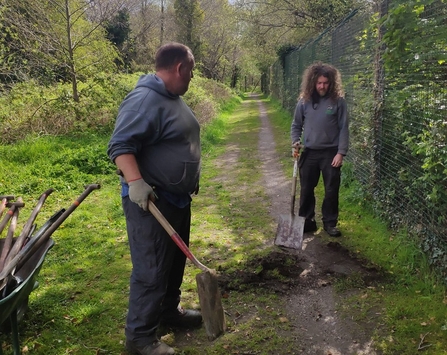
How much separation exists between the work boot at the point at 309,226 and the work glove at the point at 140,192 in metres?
2.93

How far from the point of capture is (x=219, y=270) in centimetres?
414

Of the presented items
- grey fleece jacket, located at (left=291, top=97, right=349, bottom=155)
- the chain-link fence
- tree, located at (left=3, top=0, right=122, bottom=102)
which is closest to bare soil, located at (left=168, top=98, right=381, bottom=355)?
the chain-link fence

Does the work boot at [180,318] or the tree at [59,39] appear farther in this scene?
the tree at [59,39]

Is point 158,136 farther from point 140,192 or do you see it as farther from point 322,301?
point 322,301

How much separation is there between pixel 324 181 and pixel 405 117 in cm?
116

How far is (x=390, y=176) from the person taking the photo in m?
5.01

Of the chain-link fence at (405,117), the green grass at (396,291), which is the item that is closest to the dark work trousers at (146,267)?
the green grass at (396,291)

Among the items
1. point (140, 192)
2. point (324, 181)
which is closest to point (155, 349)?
point (140, 192)

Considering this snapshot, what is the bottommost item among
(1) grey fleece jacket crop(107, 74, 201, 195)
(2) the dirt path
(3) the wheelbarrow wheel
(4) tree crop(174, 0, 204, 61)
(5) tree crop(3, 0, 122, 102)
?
(2) the dirt path

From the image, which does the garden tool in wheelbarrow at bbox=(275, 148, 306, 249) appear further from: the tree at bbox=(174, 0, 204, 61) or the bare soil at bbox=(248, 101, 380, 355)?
the tree at bbox=(174, 0, 204, 61)

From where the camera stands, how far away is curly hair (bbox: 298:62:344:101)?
15.1 ft

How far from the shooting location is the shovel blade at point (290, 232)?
4426 millimetres

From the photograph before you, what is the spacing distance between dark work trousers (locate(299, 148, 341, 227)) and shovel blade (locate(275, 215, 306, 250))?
53 centimetres

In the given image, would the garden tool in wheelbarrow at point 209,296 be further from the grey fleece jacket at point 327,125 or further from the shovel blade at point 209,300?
the grey fleece jacket at point 327,125
